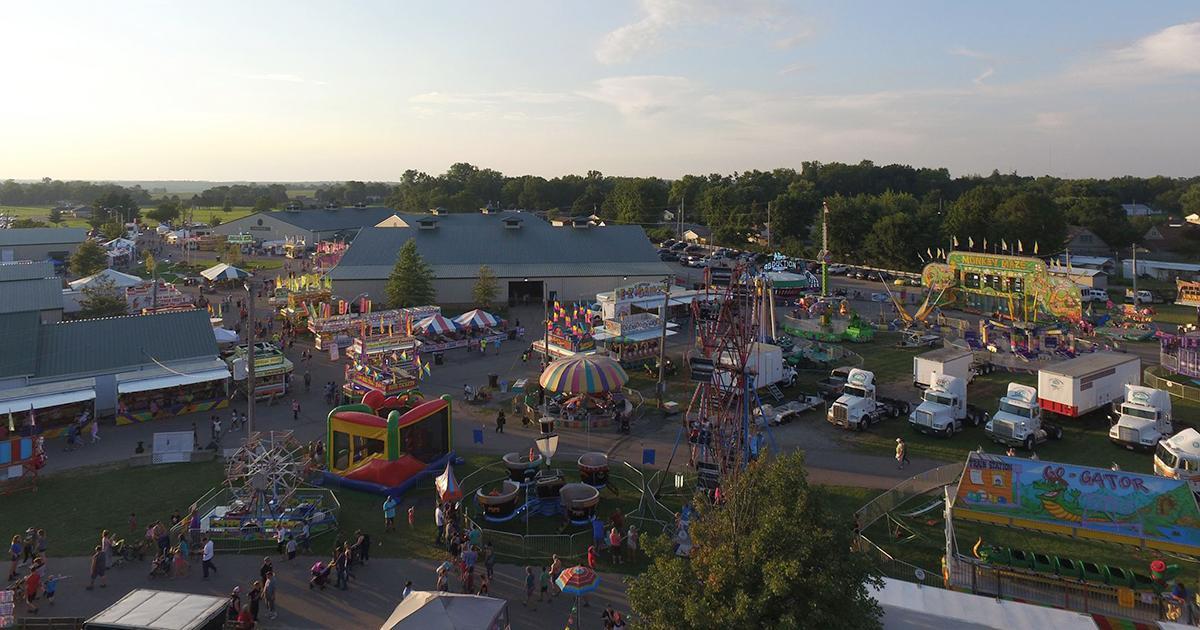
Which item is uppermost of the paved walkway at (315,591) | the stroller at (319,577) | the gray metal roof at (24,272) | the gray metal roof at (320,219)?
the gray metal roof at (320,219)

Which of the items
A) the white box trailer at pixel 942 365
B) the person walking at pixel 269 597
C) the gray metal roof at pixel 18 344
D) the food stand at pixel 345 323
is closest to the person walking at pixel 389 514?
the person walking at pixel 269 597

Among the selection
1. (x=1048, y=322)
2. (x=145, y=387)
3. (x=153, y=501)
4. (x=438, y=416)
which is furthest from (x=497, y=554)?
(x=1048, y=322)

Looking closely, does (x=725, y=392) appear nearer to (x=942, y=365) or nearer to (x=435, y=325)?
(x=942, y=365)

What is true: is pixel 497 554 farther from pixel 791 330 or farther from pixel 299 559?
pixel 791 330

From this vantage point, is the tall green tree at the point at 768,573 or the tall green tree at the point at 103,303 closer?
the tall green tree at the point at 768,573

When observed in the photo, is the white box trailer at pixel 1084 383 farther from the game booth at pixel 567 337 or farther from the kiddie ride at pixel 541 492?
the game booth at pixel 567 337

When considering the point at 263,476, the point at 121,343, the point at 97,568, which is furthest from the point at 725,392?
the point at 121,343

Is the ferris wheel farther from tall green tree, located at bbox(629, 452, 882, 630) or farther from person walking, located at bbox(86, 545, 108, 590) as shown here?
tall green tree, located at bbox(629, 452, 882, 630)

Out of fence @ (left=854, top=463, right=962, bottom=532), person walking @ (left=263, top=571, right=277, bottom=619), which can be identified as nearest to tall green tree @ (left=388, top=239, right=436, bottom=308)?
person walking @ (left=263, top=571, right=277, bottom=619)
